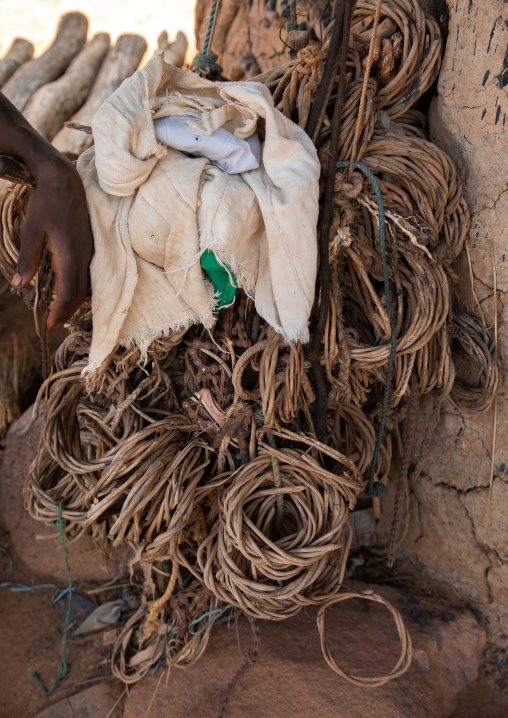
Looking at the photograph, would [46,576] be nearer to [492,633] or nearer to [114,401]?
[114,401]

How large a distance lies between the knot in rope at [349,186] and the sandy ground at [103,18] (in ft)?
11.9

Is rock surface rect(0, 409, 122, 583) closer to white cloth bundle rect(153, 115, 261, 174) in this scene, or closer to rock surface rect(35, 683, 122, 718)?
rock surface rect(35, 683, 122, 718)

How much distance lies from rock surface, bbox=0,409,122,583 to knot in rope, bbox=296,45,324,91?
6.57 feet

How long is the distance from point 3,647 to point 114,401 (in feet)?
4.25

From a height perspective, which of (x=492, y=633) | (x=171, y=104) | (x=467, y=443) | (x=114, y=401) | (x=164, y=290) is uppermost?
(x=171, y=104)

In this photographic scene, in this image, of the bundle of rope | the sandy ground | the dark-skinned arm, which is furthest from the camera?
the sandy ground

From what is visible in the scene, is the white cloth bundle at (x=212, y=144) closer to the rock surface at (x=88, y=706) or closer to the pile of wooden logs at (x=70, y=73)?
the rock surface at (x=88, y=706)

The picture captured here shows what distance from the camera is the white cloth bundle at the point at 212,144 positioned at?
117 centimetres

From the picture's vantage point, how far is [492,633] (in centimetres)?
166

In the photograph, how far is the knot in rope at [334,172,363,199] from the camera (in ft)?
4.08

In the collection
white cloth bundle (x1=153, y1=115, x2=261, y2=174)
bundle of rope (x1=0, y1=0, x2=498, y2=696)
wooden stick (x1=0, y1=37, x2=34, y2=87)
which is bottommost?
bundle of rope (x1=0, y1=0, x2=498, y2=696)

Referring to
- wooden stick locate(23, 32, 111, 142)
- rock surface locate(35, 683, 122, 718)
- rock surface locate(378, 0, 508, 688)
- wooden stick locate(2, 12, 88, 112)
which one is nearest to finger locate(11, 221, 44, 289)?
rock surface locate(378, 0, 508, 688)

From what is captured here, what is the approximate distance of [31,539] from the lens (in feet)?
7.54

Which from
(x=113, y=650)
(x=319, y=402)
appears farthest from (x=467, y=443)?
(x=113, y=650)
